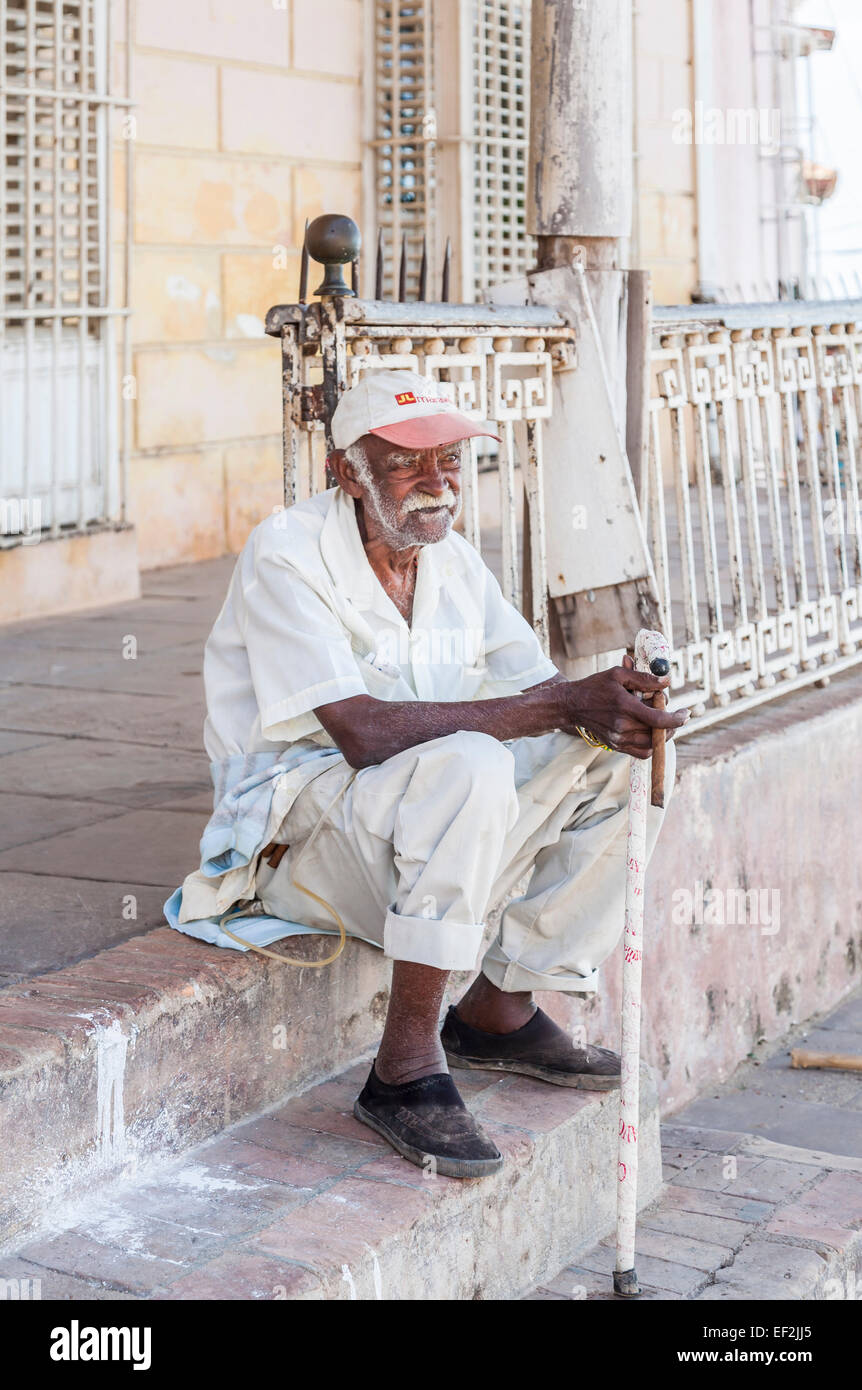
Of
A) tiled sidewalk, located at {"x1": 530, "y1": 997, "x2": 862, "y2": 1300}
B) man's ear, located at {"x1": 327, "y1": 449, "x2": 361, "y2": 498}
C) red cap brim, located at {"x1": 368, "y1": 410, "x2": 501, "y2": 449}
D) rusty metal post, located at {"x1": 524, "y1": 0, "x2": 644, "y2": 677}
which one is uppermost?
rusty metal post, located at {"x1": 524, "y1": 0, "x2": 644, "y2": 677}

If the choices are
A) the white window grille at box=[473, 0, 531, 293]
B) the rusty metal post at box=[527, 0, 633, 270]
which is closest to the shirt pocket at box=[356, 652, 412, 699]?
the rusty metal post at box=[527, 0, 633, 270]

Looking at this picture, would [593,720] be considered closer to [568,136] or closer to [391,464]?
[391,464]

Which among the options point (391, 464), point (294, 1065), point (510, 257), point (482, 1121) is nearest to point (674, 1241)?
point (482, 1121)

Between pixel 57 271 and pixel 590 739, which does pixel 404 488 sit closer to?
pixel 590 739

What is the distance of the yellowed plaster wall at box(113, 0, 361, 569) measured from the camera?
327 inches

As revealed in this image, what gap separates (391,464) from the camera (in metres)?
3.24

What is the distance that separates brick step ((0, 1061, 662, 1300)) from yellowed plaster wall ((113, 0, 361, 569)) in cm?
551

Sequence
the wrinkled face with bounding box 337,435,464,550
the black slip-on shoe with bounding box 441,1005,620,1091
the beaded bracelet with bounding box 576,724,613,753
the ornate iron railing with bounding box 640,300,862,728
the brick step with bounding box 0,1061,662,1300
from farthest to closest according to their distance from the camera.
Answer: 1. the ornate iron railing with bounding box 640,300,862,728
2. the black slip-on shoe with bounding box 441,1005,620,1091
3. the wrinkled face with bounding box 337,435,464,550
4. the beaded bracelet with bounding box 576,724,613,753
5. the brick step with bounding box 0,1061,662,1300

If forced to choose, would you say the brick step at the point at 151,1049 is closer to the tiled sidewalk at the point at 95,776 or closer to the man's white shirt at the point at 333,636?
the tiled sidewalk at the point at 95,776

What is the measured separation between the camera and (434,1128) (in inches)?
119

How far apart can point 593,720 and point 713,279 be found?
10164 millimetres

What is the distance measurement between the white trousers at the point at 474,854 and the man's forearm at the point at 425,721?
0.05m

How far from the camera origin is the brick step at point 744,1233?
318 cm

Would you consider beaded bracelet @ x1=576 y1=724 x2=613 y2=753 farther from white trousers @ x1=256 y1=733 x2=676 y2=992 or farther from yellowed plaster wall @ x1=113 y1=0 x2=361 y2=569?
yellowed plaster wall @ x1=113 y1=0 x2=361 y2=569
